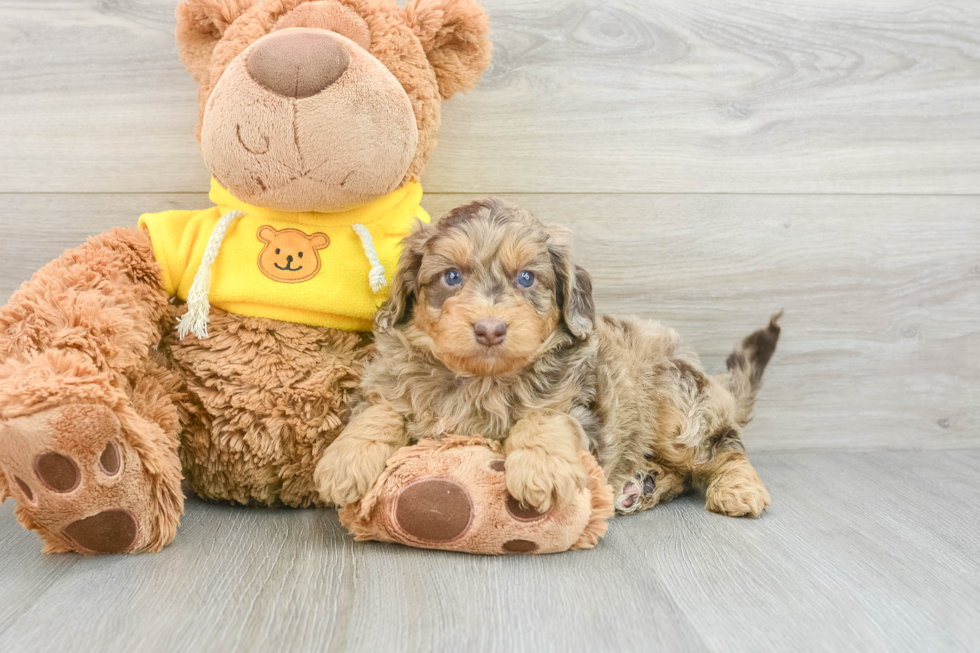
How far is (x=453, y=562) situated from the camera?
1.63 meters

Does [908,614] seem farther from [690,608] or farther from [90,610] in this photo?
[90,610]

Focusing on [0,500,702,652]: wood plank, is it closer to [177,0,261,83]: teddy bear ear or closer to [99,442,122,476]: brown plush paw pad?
[99,442,122,476]: brown plush paw pad

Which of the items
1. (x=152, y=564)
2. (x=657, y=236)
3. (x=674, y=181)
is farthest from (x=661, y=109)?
(x=152, y=564)

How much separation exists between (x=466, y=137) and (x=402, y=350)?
868 mm

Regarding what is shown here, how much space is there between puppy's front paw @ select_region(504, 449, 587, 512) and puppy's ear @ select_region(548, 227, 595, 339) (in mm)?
350

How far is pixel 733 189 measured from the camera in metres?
2.47

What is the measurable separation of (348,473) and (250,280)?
57 centimetres

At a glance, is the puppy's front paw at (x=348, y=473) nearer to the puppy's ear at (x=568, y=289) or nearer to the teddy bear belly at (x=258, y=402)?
the teddy bear belly at (x=258, y=402)

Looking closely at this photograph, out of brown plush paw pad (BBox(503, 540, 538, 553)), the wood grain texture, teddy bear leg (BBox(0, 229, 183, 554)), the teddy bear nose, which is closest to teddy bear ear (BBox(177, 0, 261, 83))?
the teddy bear nose

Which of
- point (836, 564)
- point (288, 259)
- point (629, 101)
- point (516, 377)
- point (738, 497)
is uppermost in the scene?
point (629, 101)

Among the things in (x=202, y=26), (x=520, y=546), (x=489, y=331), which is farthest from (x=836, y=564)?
(x=202, y=26)

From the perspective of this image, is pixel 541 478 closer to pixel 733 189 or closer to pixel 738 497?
pixel 738 497

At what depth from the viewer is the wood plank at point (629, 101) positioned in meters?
2.25

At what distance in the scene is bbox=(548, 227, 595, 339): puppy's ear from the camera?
5.84ft
